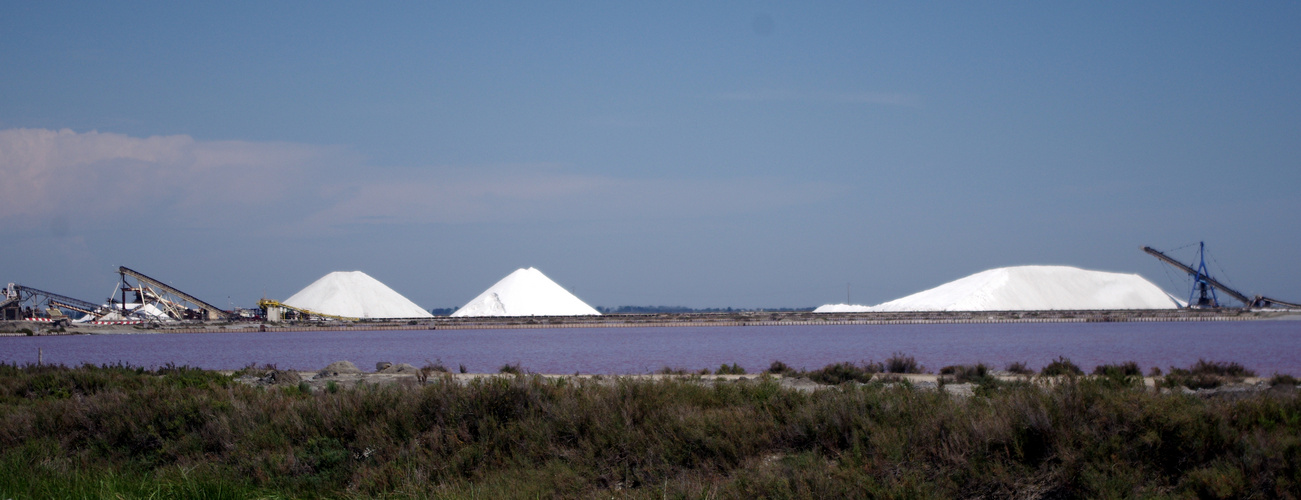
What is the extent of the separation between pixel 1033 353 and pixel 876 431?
24724 millimetres

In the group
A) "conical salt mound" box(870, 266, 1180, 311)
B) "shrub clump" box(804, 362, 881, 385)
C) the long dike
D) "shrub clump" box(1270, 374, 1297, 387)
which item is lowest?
the long dike

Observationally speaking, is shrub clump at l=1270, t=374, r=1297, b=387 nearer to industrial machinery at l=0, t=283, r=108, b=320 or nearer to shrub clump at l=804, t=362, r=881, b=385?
shrub clump at l=804, t=362, r=881, b=385

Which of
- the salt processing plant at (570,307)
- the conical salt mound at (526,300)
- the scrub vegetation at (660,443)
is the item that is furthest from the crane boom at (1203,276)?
the scrub vegetation at (660,443)

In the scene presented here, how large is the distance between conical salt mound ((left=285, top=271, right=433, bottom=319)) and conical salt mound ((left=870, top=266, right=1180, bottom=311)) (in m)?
54.0

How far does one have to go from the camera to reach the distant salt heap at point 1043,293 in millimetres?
96938

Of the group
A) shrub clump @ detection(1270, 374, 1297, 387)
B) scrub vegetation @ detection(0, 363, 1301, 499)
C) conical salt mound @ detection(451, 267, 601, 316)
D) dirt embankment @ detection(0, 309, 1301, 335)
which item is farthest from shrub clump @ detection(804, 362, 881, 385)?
conical salt mound @ detection(451, 267, 601, 316)

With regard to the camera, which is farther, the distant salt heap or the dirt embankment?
the distant salt heap

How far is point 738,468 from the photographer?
789 cm

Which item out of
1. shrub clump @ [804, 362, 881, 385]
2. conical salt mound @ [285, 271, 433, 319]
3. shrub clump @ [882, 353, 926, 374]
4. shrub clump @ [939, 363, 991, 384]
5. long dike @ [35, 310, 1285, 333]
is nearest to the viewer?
shrub clump @ [939, 363, 991, 384]

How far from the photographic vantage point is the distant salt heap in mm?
96938

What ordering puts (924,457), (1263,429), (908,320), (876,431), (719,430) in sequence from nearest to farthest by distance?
(1263,429) < (924,457) < (876,431) < (719,430) < (908,320)

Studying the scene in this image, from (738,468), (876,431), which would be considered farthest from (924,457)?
(738,468)

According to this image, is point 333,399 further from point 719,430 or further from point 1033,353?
point 1033,353

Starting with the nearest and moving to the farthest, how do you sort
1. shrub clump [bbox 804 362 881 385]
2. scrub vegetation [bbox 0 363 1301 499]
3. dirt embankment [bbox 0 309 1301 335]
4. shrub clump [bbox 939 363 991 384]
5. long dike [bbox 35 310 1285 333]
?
scrub vegetation [bbox 0 363 1301 499]
shrub clump [bbox 939 363 991 384]
shrub clump [bbox 804 362 881 385]
dirt embankment [bbox 0 309 1301 335]
long dike [bbox 35 310 1285 333]
